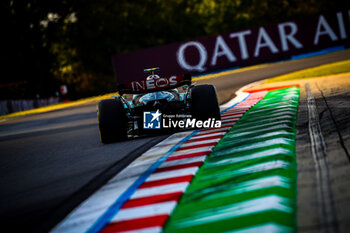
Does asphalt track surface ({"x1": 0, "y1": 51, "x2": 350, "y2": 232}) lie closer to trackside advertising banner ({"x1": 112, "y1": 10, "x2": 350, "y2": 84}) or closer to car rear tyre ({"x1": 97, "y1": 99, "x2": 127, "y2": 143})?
car rear tyre ({"x1": 97, "y1": 99, "x2": 127, "y2": 143})

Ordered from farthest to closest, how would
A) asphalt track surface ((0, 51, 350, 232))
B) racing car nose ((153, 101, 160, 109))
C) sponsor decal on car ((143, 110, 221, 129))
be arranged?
sponsor decal on car ((143, 110, 221, 129)) < racing car nose ((153, 101, 160, 109)) < asphalt track surface ((0, 51, 350, 232))

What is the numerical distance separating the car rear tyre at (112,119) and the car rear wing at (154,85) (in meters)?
→ 0.32

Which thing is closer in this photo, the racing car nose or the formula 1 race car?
the racing car nose

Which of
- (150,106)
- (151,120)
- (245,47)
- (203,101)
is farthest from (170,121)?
(245,47)

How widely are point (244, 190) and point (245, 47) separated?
18509mm

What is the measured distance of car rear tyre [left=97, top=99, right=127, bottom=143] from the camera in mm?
8336

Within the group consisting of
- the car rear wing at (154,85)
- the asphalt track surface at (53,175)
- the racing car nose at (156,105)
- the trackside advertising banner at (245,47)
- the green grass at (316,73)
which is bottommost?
the asphalt track surface at (53,175)

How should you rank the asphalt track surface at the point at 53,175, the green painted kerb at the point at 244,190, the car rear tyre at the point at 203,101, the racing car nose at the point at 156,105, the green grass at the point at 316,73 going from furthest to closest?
the green grass at the point at 316,73 → the car rear tyre at the point at 203,101 → the racing car nose at the point at 156,105 → the asphalt track surface at the point at 53,175 → the green painted kerb at the point at 244,190

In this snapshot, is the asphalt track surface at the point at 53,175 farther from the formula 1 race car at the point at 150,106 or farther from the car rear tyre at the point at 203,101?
the car rear tyre at the point at 203,101

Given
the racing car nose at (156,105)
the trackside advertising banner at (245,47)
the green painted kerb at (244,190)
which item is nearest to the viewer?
the green painted kerb at (244,190)

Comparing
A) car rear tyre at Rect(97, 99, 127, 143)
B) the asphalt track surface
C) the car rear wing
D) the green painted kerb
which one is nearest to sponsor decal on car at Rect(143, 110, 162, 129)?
the asphalt track surface

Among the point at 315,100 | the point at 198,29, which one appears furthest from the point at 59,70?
the point at 315,100

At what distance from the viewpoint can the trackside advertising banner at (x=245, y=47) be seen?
21.8m

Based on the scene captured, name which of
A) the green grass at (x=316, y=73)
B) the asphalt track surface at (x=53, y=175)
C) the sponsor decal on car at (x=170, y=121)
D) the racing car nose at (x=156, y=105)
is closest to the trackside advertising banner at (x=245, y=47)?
the green grass at (x=316, y=73)
